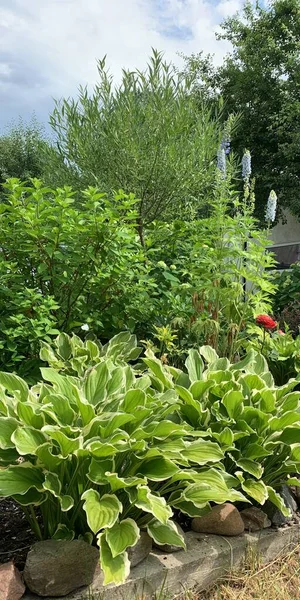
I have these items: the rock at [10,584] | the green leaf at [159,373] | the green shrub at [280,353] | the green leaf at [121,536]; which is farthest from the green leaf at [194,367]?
the rock at [10,584]

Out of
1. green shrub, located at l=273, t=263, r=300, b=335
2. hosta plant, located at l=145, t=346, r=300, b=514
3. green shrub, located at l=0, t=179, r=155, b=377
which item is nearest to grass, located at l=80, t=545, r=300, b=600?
hosta plant, located at l=145, t=346, r=300, b=514

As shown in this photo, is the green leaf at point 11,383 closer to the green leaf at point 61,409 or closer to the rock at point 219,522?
the green leaf at point 61,409

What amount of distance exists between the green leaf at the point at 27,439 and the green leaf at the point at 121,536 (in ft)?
1.27

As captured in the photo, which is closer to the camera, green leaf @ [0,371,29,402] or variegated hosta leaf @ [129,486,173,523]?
variegated hosta leaf @ [129,486,173,523]

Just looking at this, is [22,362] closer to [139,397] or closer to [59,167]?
[139,397]

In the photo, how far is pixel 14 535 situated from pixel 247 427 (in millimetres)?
1082

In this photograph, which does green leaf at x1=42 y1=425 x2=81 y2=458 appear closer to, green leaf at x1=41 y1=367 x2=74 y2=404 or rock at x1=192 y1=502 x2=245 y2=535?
green leaf at x1=41 y1=367 x2=74 y2=404

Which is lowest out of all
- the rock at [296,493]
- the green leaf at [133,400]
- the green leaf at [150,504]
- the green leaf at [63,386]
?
the rock at [296,493]

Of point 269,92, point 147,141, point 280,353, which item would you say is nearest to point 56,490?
point 280,353

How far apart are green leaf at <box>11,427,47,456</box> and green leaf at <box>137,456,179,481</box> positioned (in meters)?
0.41

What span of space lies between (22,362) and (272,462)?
1715mm

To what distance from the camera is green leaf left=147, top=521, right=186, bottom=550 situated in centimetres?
183

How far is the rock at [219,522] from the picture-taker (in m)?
2.09

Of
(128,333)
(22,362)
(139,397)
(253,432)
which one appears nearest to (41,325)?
(22,362)
